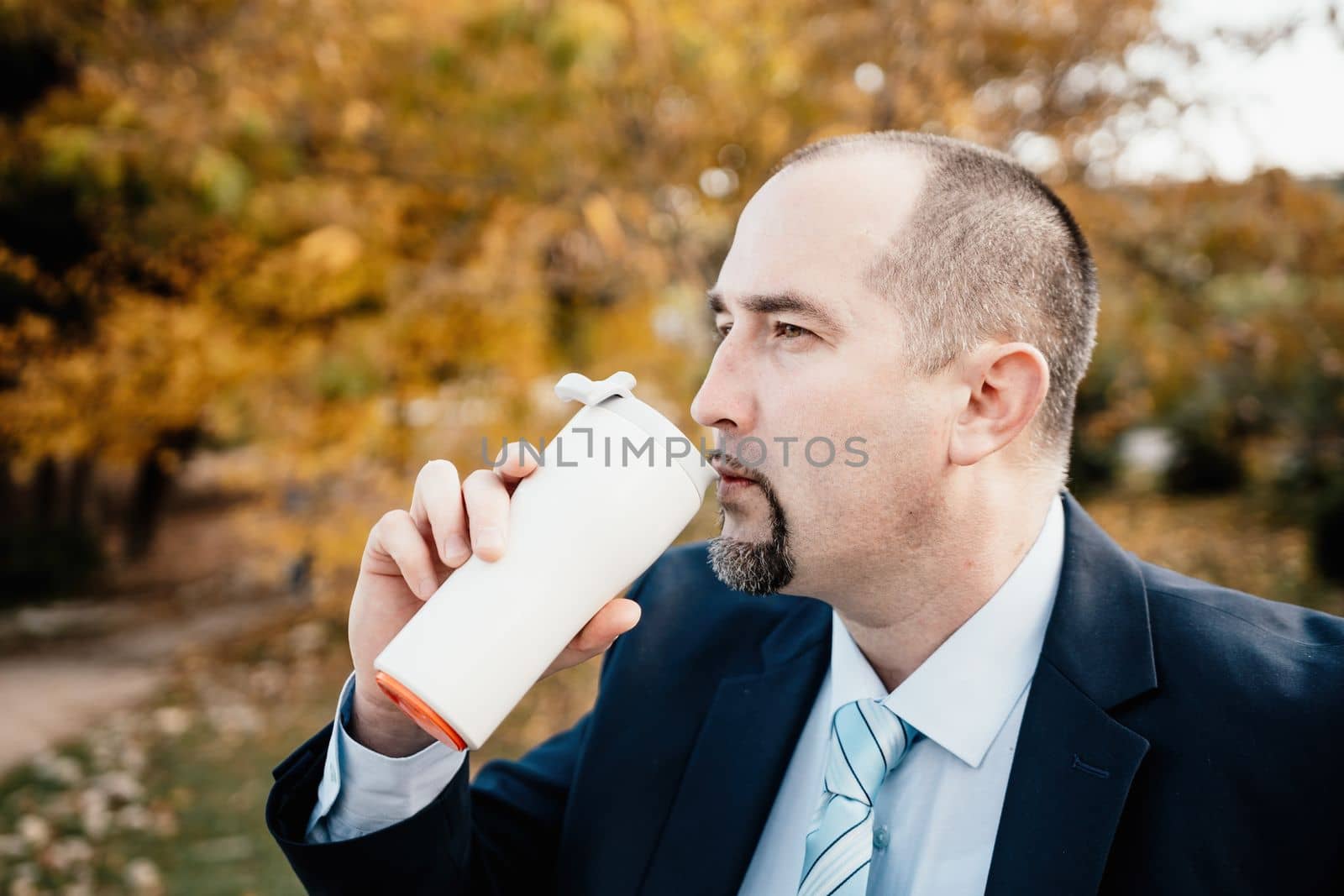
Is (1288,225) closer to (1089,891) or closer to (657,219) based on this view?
(657,219)

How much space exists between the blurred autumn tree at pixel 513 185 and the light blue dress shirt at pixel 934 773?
333 centimetres

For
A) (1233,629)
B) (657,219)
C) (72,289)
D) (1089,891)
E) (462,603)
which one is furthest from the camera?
(72,289)

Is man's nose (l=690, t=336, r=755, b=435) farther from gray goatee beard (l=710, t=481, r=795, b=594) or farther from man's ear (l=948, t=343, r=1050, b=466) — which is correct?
man's ear (l=948, t=343, r=1050, b=466)

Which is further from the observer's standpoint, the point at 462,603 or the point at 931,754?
the point at 931,754

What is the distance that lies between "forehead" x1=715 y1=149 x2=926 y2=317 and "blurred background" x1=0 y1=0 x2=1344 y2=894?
247cm

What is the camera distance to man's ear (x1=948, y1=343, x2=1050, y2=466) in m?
1.77

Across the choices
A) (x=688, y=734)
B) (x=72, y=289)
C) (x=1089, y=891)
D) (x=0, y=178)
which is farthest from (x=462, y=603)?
(x=72, y=289)

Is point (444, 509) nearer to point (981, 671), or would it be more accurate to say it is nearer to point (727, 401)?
point (727, 401)

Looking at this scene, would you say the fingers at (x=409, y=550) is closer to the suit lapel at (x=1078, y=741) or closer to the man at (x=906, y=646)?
the man at (x=906, y=646)

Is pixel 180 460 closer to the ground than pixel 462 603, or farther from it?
closer to the ground

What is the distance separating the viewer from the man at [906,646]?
152 centimetres

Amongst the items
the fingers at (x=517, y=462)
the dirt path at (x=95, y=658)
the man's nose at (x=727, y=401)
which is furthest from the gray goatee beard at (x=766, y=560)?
the dirt path at (x=95, y=658)

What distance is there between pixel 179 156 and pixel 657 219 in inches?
98.5

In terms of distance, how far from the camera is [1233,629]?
1657 millimetres
